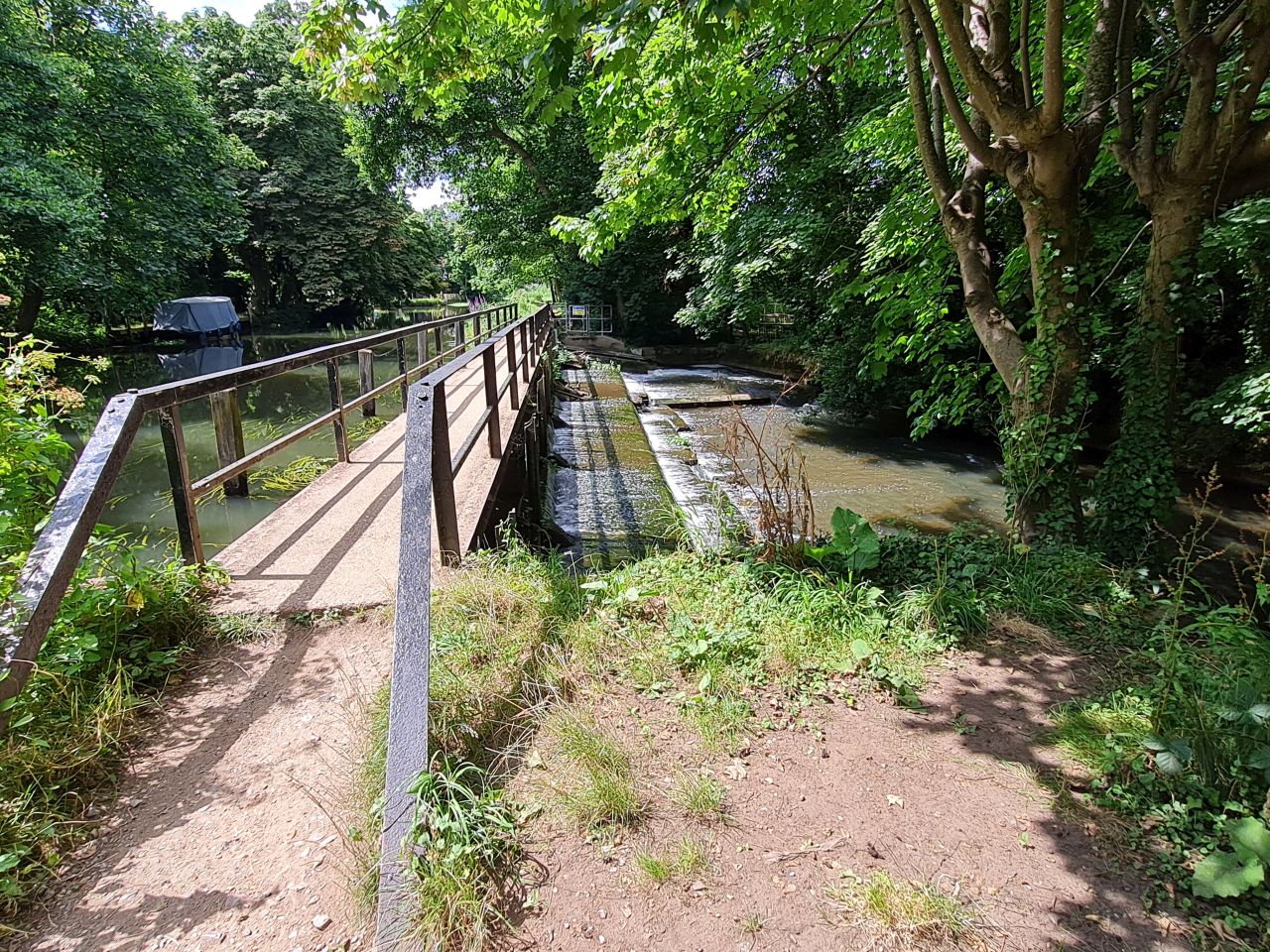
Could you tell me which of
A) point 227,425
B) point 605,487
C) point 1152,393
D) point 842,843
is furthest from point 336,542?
point 1152,393

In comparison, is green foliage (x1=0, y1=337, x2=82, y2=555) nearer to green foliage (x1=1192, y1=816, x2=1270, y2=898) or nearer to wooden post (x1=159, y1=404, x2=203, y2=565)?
wooden post (x1=159, y1=404, x2=203, y2=565)

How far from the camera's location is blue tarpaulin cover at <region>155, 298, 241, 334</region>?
23875 mm

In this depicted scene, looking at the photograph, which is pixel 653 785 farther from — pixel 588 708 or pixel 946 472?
pixel 946 472

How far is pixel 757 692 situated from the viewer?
285cm

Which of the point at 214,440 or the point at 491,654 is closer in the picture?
the point at 491,654

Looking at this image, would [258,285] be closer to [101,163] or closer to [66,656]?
[101,163]

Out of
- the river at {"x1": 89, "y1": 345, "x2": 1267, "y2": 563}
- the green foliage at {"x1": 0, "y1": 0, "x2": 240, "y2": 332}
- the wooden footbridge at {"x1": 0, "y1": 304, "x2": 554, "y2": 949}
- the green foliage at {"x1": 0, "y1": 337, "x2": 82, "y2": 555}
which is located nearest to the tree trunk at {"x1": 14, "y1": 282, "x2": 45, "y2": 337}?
the green foliage at {"x1": 0, "y1": 0, "x2": 240, "y2": 332}

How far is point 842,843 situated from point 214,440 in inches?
459

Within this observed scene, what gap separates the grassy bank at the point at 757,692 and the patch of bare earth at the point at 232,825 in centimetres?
37

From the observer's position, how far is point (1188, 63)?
4.11 m

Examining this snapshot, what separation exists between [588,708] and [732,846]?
0.80 meters

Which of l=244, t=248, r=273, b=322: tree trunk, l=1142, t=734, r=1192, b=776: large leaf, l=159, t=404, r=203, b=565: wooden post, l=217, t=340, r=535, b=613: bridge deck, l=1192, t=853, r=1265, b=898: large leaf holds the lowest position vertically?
l=1192, t=853, r=1265, b=898: large leaf

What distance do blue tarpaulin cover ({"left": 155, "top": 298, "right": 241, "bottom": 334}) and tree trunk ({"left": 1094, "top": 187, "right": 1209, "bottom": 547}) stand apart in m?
28.5

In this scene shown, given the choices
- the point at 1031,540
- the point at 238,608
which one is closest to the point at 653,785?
the point at 238,608
